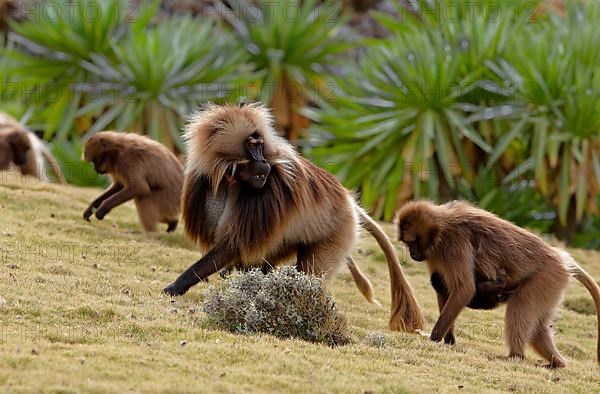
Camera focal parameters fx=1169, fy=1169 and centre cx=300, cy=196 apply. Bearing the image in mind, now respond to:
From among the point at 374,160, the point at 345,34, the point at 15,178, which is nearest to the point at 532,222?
the point at 374,160

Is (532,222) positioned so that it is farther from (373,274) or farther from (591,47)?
(373,274)

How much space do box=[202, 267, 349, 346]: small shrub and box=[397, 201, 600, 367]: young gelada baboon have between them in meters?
1.15

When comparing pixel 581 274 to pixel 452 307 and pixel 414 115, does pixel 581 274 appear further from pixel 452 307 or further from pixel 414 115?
pixel 414 115

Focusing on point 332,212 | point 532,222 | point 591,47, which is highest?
point 591,47

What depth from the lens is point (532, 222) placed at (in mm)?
20109

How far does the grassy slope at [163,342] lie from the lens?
7.03 meters

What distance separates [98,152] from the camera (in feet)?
42.0

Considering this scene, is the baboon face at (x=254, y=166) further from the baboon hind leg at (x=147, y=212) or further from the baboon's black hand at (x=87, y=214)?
the baboon's black hand at (x=87, y=214)

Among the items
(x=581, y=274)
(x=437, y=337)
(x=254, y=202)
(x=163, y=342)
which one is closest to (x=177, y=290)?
(x=254, y=202)

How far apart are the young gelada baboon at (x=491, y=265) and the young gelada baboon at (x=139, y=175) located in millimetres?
3832

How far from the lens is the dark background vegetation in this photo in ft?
62.6

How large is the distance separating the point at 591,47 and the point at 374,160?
4.14 meters

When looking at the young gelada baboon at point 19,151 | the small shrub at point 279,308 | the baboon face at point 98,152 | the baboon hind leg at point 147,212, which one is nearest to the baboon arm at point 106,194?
the baboon face at point 98,152

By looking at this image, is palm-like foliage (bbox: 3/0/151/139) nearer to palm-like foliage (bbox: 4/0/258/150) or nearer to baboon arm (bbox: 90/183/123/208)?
palm-like foliage (bbox: 4/0/258/150)
